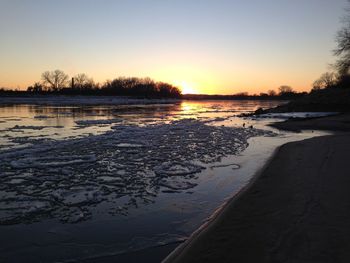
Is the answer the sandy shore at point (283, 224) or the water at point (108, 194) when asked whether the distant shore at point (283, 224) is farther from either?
the water at point (108, 194)

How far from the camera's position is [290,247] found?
485 centimetres

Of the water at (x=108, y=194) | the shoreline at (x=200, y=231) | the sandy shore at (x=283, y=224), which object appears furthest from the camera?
the water at (x=108, y=194)

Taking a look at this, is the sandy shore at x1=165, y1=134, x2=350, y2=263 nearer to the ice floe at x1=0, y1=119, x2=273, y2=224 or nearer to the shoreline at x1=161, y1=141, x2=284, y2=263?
the shoreline at x1=161, y1=141, x2=284, y2=263

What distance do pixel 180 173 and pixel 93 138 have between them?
7456 mm

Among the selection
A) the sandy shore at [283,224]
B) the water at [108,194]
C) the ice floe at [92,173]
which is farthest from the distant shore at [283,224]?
the ice floe at [92,173]

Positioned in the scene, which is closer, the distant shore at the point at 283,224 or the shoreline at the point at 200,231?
the distant shore at the point at 283,224

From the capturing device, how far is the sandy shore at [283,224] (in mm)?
4742

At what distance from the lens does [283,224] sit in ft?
19.0

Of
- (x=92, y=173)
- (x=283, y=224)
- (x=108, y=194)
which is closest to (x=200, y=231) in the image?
(x=283, y=224)

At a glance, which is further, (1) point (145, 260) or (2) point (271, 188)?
(2) point (271, 188)

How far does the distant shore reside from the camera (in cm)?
475

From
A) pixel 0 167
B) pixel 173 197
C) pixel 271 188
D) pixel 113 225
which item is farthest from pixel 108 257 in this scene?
pixel 0 167

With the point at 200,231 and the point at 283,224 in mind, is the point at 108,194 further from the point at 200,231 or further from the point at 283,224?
the point at 283,224

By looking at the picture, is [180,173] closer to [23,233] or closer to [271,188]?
[271,188]
